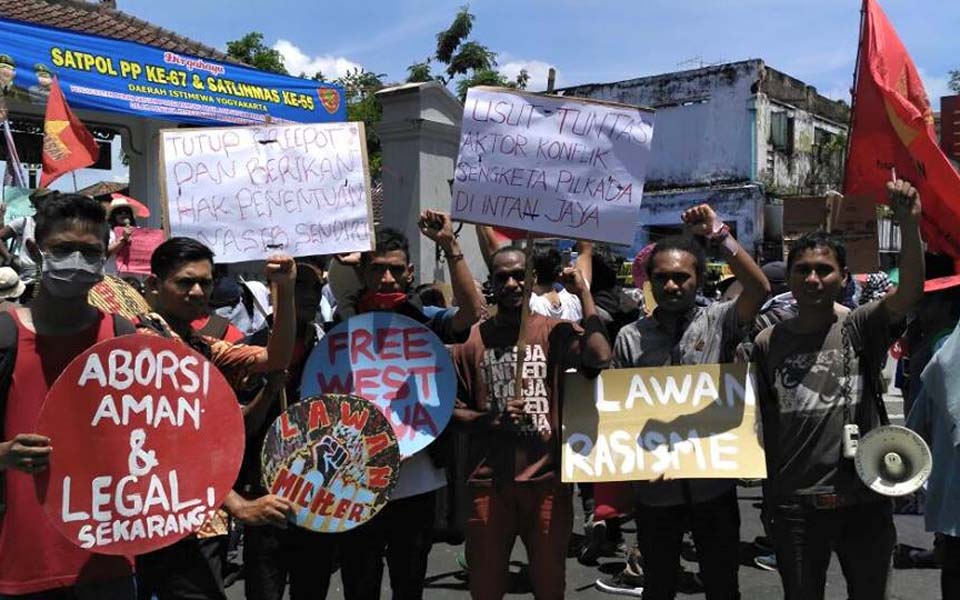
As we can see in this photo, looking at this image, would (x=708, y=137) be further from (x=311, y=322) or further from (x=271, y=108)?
(x=311, y=322)

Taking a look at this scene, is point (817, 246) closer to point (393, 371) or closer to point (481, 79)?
point (393, 371)

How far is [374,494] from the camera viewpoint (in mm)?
3090

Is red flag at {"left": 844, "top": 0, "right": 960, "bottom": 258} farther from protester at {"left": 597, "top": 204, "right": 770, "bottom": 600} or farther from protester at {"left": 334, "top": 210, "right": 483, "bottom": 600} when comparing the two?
protester at {"left": 334, "top": 210, "right": 483, "bottom": 600}

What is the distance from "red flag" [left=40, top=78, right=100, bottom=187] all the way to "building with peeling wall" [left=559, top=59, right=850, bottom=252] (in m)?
23.1

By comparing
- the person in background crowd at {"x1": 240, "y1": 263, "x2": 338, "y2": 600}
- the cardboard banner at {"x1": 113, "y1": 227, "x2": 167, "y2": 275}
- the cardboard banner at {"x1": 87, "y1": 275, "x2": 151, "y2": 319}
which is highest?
the cardboard banner at {"x1": 113, "y1": 227, "x2": 167, "y2": 275}

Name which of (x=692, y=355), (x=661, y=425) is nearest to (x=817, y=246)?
(x=692, y=355)

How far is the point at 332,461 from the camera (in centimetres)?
305

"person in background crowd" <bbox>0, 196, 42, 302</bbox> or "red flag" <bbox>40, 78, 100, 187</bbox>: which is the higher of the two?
"red flag" <bbox>40, 78, 100, 187</bbox>

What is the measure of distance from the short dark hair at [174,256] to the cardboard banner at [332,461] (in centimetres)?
63

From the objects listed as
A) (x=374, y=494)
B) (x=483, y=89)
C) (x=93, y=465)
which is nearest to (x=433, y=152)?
(x=483, y=89)

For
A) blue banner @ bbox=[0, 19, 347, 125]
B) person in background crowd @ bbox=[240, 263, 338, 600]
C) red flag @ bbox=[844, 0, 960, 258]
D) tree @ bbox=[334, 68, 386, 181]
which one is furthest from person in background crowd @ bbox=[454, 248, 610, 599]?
tree @ bbox=[334, 68, 386, 181]

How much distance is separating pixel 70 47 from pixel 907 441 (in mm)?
10857

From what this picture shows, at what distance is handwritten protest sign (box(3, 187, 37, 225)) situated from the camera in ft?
25.1

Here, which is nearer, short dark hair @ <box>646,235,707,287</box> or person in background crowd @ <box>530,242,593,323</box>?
short dark hair @ <box>646,235,707,287</box>
